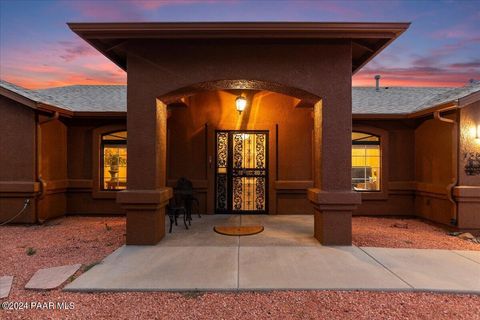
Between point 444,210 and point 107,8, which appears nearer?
point 444,210

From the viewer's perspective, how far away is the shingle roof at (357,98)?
825 centimetres

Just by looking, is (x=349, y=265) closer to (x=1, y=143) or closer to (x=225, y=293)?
(x=225, y=293)

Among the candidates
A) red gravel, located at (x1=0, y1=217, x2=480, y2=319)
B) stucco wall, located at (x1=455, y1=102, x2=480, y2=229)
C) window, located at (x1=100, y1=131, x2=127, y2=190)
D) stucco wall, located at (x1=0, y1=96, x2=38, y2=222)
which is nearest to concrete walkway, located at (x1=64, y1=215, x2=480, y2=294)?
red gravel, located at (x1=0, y1=217, x2=480, y2=319)

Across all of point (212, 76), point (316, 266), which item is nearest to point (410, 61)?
point (212, 76)

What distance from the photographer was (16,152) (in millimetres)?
7172

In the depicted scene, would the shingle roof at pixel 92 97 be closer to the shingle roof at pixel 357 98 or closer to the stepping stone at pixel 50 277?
the shingle roof at pixel 357 98

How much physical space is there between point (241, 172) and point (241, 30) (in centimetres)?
429

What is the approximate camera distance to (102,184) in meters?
8.38

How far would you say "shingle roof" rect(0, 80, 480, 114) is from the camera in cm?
825

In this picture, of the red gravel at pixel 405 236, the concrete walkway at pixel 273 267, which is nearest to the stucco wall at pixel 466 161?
the red gravel at pixel 405 236

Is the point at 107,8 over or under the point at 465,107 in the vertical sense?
over

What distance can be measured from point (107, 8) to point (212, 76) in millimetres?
5402

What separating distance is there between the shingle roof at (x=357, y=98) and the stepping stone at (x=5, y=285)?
5358mm

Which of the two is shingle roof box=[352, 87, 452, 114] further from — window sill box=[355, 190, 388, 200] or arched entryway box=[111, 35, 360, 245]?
arched entryway box=[111, 35, 360, 245]
